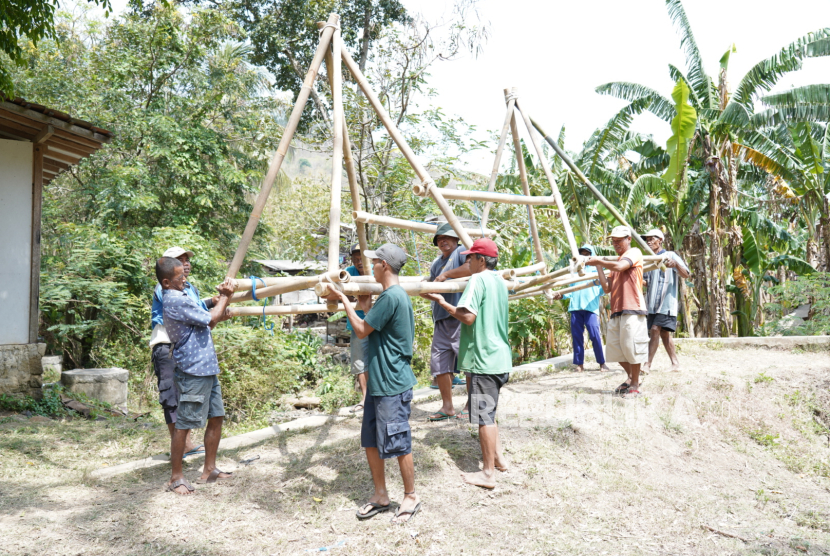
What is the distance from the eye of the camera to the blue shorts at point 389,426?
133 inches

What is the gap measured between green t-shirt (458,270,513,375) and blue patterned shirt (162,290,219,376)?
1638mm

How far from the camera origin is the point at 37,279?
7.04m

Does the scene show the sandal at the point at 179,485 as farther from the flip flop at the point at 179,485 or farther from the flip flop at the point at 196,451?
the flip flop at the point at 196,451

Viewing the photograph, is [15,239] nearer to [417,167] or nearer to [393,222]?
[393,222]

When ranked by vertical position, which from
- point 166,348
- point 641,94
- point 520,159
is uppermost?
point 641,94

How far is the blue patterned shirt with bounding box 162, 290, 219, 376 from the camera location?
12.4 ft

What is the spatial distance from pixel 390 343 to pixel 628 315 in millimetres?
3109

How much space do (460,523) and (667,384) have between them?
3.61 meters

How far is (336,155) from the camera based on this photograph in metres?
3.84

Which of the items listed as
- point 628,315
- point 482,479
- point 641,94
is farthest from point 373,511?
point 641,94

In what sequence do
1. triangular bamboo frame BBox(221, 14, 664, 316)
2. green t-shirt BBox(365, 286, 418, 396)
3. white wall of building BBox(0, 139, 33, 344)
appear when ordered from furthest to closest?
white wall of building BBox(0, 139, 33, 344)
triangular bamboo frame BBox(221, 14, 664, 316)
green t-shirt BBox(365, 286, 418, 396)

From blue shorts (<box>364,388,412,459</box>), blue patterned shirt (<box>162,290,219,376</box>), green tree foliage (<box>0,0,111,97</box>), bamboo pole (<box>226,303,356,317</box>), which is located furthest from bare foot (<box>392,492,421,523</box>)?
green tree foliage (<box>0,0,111,97</box>)

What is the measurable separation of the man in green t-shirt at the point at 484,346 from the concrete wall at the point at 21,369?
211 inches

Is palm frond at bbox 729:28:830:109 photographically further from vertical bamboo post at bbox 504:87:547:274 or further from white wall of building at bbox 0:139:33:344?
white wall of building at bbox 0:139:33:344
